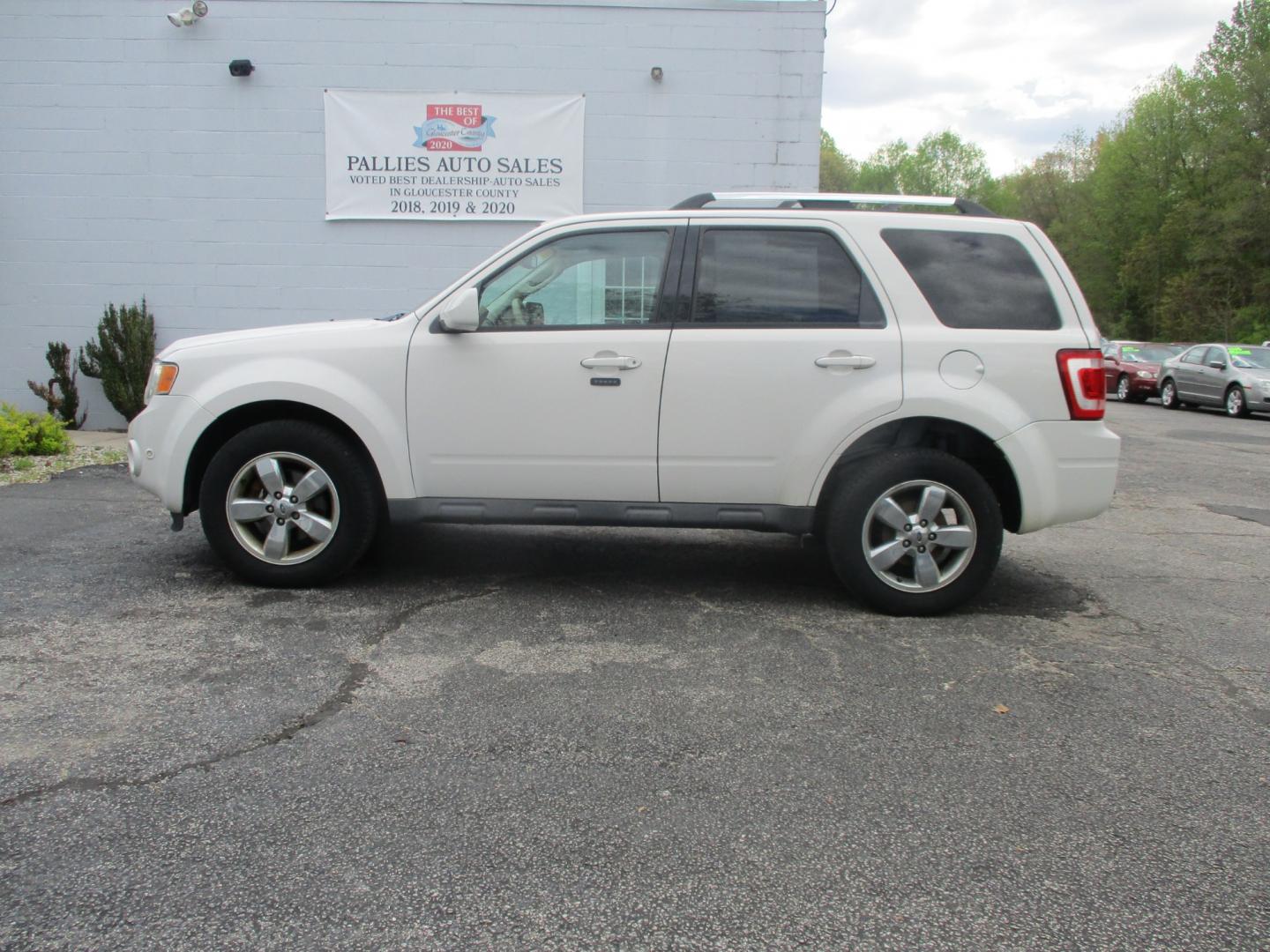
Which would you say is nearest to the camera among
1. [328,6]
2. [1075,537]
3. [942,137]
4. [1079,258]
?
[1075,537]

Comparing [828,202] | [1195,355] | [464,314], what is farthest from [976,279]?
[1195,355]

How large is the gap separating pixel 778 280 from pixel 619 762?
2675mm

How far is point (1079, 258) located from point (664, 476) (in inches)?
2612

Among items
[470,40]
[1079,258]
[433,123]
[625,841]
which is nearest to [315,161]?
[433,123]

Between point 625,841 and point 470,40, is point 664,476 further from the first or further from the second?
point 470,40

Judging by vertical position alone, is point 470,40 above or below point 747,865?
above

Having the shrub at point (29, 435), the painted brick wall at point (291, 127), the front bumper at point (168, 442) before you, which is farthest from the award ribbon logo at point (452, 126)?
the front bumper at point (168, 442)

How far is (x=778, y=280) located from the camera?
5.05 meters

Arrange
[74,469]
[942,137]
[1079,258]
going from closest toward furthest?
[74,469] → [1079,258] → [942,137]

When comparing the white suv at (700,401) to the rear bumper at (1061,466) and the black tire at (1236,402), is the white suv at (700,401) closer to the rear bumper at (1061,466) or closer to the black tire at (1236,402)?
the rear bumper at (1061,466)

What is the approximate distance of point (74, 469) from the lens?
9.05 meters

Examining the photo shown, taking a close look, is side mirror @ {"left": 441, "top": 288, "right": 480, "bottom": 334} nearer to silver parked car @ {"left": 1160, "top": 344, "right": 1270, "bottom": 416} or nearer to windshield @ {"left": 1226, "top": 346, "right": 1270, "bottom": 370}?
silver parked car @ {"left": 1160, "top": 344, "right": 1270, "bottom": 416}

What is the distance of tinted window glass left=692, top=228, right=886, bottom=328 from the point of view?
5.01 meters

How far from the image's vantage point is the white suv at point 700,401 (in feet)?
16.1
